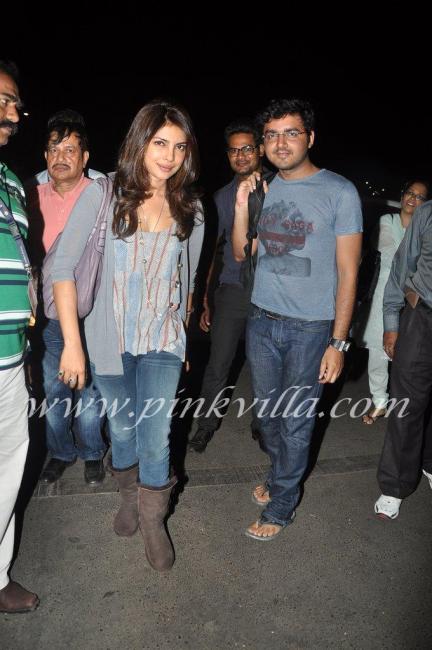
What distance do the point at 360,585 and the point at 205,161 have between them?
21.5 meters

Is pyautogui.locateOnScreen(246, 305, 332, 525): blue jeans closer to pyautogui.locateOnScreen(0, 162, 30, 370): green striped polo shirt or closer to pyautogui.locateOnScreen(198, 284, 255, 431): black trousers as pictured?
pyautogui.locateOnScreen(198, 284, 255, 431): black trousers

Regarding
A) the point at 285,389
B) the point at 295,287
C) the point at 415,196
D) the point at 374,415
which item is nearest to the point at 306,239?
the point at 295,287

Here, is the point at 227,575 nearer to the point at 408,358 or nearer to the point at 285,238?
the point at 408,358

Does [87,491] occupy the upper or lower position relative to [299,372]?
lower

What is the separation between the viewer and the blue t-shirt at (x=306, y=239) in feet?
7.91

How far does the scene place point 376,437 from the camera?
4.08 meters

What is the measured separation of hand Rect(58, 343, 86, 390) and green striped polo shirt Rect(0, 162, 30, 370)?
0.22 metres

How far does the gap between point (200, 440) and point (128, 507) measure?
1.11 m

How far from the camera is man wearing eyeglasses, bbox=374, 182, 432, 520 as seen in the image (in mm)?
2830

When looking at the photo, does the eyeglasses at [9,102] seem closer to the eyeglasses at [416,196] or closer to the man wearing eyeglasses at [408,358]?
the man wearing eyeglasses at [408,358]

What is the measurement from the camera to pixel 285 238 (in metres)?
2.56

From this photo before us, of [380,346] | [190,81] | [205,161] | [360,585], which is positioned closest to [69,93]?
[190,81]

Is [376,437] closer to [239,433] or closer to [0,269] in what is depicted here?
[239,433]

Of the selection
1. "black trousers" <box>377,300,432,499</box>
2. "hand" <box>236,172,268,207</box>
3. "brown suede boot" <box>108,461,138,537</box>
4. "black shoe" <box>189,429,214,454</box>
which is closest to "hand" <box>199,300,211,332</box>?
"black shoe" <box>189,429,214,454</box>
